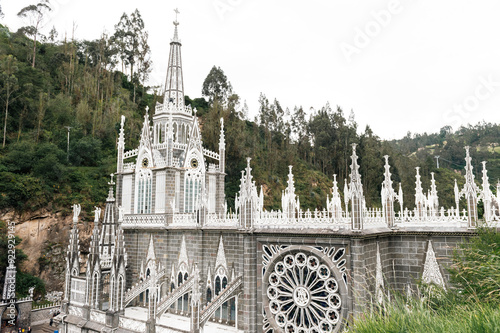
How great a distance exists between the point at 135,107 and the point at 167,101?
2579 cm

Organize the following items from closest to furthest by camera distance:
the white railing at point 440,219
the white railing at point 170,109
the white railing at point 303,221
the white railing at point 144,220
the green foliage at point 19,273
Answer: the white railing at point 440,219
the white railing at point 303,221
the white railing at point 144,220
the white railing at point 170,109
the green foliage at point 19,273

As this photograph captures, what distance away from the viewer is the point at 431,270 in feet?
36.7

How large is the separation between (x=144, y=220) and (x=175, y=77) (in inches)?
389

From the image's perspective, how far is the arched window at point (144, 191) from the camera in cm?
1967

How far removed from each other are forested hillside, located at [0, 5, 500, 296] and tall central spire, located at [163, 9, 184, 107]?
1255 cm

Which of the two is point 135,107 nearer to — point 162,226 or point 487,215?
point 162,226

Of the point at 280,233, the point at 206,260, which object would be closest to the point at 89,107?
the point at 206,260

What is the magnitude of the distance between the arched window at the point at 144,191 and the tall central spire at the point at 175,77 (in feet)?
16.8

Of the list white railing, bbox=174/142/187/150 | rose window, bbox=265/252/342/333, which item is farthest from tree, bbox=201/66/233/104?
rose window, bbox=265/252/342/333

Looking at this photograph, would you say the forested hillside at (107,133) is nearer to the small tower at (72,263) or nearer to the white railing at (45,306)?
the white railing at (45,306)

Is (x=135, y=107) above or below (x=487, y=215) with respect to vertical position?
above

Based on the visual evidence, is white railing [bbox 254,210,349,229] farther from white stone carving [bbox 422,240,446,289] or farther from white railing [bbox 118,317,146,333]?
white railing [bbox 118,317,146,333]

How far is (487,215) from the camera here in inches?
413

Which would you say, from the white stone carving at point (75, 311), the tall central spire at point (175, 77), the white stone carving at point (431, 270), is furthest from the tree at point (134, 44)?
the white stone carving at point (431, 270)
